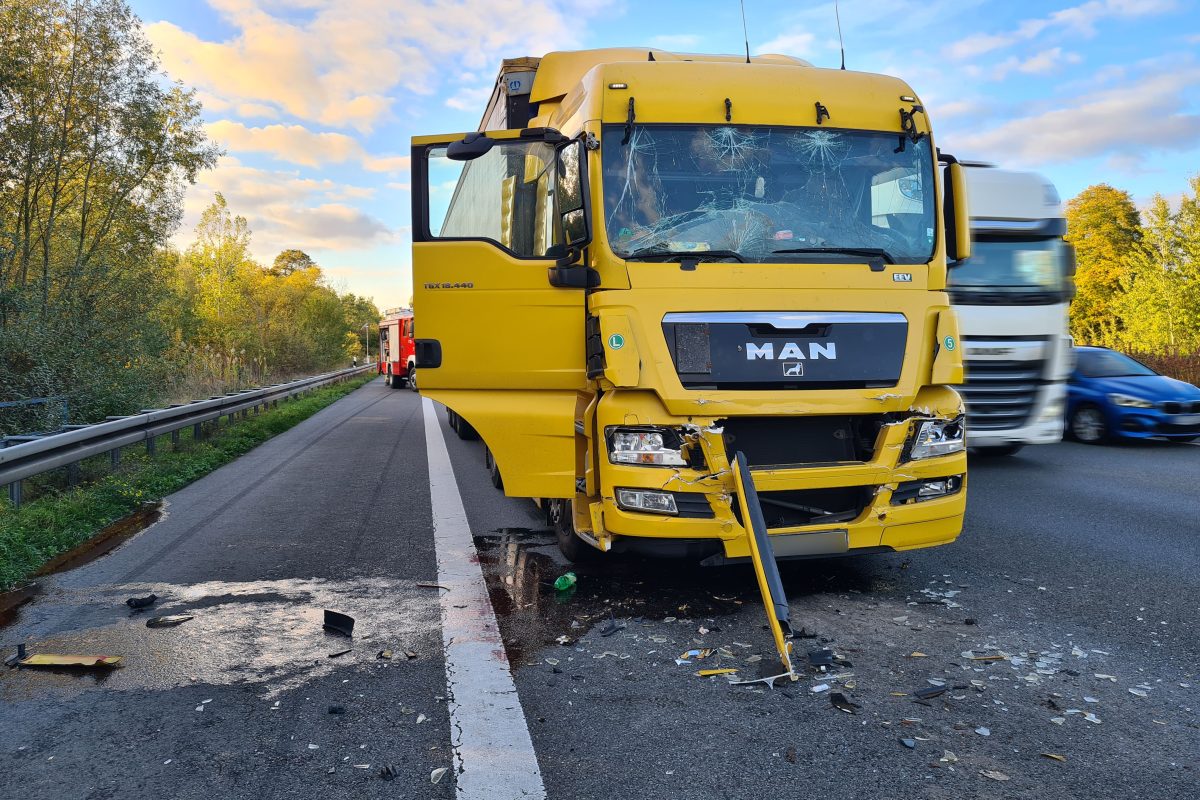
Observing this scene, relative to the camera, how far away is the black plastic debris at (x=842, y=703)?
3.24m

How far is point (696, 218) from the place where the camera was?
486 cm

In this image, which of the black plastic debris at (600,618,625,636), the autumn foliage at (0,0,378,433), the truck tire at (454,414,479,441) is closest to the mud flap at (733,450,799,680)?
the black plastic debris at (600,618,625,636)

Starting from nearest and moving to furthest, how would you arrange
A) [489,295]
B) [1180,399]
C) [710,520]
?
[710,520]
[489,295]
[1180,399]

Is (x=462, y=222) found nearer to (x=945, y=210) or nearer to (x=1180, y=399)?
(x=945, y=210)

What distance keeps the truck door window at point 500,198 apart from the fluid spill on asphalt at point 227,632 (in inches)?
88.6

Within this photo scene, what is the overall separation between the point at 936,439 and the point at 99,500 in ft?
22.5

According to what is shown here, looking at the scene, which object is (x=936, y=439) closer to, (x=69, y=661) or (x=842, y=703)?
(x=842, y=703)

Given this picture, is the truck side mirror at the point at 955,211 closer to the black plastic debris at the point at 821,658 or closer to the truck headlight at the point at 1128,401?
the black plastic debris at the point at 821,658

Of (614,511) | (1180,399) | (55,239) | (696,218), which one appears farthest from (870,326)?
(55,239)

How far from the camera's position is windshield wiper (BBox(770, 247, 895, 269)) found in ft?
15.9

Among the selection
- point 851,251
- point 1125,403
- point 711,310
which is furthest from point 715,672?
point 1125,403

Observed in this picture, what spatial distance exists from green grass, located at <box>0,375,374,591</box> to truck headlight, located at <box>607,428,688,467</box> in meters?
3.77

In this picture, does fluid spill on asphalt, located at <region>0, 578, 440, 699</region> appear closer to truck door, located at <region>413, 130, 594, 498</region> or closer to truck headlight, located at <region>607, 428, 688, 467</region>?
truck door, located at <region>413, 130, 594, 498</region>

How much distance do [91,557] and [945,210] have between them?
6.20m
